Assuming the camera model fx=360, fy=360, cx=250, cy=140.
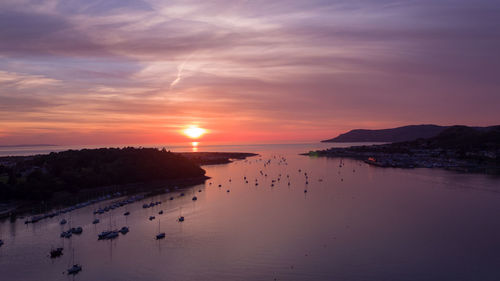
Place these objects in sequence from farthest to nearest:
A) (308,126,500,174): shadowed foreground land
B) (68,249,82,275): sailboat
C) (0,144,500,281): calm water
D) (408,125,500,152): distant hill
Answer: (408,125,500,152): distant hill → (308,126,500,174): shadowed foreground land → (0,144,500,281): calm water → (68,249,82,275): sailboat

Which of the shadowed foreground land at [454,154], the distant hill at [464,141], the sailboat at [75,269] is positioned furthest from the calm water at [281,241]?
the distant hill at [464,141]

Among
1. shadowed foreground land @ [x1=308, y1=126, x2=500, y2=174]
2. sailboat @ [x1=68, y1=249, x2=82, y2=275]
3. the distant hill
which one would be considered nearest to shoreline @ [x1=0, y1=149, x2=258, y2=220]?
sailboat @ [x1=68, y1=249, x2=82, y2=275]

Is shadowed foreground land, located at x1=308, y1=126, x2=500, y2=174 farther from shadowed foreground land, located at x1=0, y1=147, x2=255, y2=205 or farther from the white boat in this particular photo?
the white boat

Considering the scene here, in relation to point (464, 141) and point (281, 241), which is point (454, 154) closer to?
point (464, 141)

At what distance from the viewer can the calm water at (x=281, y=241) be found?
23297 millimetres

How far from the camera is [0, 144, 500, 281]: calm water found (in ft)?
76.4

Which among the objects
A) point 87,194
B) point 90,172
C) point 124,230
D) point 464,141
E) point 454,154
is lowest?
point 124,230

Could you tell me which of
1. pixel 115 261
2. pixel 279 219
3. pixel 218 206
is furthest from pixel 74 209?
pixel 279 219

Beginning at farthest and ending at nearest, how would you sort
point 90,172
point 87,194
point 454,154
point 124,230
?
point 454,154 → point 90,172 → point 87,194 → point 124,230

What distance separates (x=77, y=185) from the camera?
54.8 meters

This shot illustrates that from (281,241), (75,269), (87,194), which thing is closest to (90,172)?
(87,194)

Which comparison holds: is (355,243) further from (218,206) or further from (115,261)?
(218,206)

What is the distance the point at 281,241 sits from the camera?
2953cm

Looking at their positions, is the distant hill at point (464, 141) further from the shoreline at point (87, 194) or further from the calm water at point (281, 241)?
the shoreline at point (87, 194)
